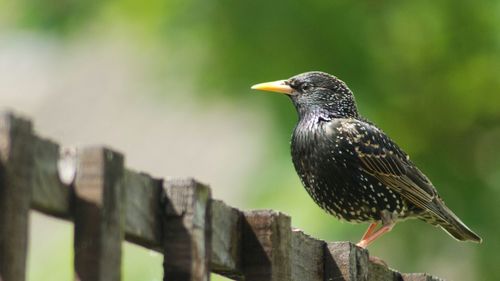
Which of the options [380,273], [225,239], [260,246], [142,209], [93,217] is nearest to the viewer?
[93,217]

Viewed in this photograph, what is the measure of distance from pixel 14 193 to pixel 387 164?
12.2 ft

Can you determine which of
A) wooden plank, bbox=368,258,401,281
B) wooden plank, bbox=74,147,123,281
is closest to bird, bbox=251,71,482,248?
wooden plank, bbox=368,258,401,281

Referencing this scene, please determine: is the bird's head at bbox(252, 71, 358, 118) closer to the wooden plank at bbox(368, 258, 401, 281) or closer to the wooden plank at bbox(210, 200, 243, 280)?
the wooden plank at bbox(368, 258, 401, 281)

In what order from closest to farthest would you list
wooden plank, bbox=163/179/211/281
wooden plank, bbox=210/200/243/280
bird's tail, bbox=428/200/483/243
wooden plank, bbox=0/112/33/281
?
1. wooden plank, bbox=0/112/33/281
2. wooden plank, bbox=163/179/211/281
3. wooden plank, bbox=210/200/243/280
4. bird's tail, bbox=428/200/483/243

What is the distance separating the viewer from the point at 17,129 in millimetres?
2180

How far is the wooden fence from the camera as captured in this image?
7.16 feet

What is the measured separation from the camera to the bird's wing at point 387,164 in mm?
5637

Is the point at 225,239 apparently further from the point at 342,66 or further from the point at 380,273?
the point at 342,66

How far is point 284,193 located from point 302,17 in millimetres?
1066

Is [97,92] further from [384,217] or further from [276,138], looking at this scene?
[384,217]

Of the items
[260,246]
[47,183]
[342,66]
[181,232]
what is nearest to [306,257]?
[260,246]

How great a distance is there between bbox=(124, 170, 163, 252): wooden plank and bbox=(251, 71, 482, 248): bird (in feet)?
9.74

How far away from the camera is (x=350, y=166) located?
18.4 feet

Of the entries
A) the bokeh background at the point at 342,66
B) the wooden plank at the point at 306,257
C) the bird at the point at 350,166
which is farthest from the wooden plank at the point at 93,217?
the bokeh background at the point at 342,66
